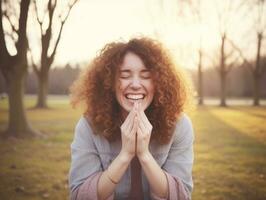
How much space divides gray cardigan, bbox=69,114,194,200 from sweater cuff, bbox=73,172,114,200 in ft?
0.16

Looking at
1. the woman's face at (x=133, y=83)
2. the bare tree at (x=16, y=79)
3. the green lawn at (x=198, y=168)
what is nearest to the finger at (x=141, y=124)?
the woman's face at (x=133, y=83)

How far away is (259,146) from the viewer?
25.2 feet

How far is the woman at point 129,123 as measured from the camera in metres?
2.16

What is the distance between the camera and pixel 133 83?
2.29 metres

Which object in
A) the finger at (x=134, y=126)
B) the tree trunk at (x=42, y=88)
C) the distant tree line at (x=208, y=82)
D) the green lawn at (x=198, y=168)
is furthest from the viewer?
the distant tree line at (x=208, y=82)

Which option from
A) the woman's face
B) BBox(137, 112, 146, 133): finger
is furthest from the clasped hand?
the woman's face

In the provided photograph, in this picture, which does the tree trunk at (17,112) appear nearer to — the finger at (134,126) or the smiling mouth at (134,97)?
the smiling mouth at (134,97)

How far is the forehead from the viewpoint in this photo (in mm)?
2359

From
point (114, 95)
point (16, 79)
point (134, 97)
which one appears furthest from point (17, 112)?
point (134, 97)

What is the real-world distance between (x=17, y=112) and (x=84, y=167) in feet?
25.0

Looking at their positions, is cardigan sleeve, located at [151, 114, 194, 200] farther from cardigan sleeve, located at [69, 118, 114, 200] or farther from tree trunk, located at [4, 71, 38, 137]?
tree trunk, located at [4, 71, 38, 137]

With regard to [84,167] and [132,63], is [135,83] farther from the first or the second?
[84,167]

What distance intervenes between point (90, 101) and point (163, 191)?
0.90 meters

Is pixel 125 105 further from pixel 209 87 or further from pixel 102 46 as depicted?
pixel 209 87
